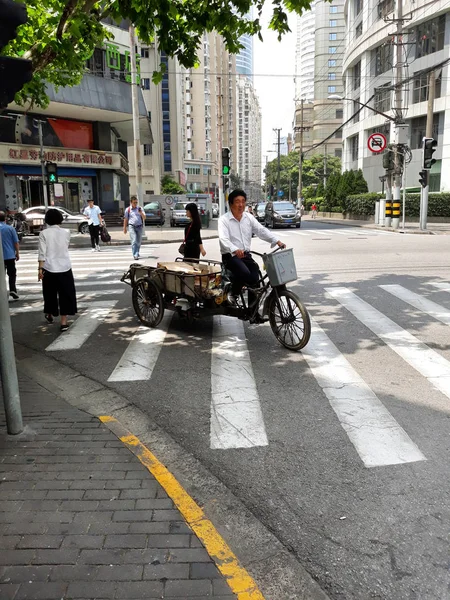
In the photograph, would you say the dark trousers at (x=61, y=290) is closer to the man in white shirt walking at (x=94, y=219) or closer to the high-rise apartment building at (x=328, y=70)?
the man in white shirt walking at (x=94, y=219)

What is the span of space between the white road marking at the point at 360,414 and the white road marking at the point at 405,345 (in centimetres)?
74

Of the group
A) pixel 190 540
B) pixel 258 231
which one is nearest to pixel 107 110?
pixel 258 231

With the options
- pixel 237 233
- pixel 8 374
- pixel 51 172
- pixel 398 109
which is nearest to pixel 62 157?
pixel 51 172

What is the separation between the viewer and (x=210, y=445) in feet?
13.1

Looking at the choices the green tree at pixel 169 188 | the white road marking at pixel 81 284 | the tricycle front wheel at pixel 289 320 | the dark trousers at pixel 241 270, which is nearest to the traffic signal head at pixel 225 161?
the white road marking at pixel 81 284

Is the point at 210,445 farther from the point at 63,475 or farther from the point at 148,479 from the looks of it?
the point at 63,475

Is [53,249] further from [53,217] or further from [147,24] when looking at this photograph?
[147,24]

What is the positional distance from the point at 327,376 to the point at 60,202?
34.0 meters

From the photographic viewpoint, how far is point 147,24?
22.5ft

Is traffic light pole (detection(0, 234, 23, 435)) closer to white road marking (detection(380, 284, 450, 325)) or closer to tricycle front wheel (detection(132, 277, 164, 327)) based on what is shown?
tricycle front wheel (detection(132, 277, 164, 327))

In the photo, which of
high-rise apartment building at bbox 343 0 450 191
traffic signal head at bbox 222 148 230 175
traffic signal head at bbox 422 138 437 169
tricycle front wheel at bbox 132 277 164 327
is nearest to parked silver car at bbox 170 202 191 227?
traffic signal head at bbox 222 148 230 175

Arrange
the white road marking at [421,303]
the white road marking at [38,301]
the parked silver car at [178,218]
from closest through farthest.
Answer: the white road marking at [421,303] → the white road marking at [38,301] → the parked silver car at [178,218]

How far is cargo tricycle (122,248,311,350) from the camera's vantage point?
6.19 metres

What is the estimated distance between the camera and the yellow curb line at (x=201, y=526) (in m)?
A: 2.40
